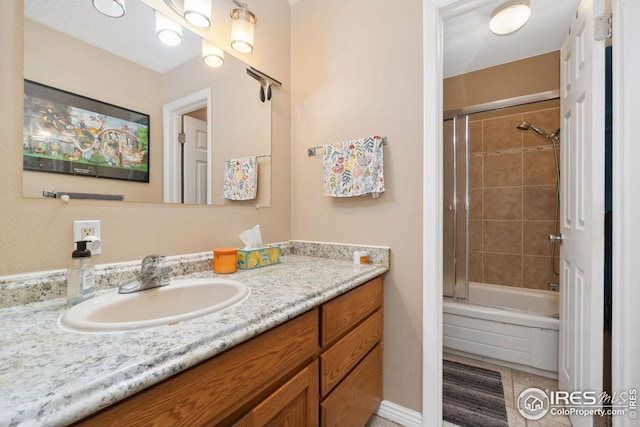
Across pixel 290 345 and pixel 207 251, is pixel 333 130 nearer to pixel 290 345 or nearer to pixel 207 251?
pixel 207 251

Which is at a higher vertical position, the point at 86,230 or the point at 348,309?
the point at 86,230

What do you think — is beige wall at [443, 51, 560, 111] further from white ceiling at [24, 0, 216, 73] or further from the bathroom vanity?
white ceiling at [24, 0, 216, 73]

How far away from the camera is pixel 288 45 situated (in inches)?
69.1

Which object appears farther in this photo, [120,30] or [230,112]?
[230,112]

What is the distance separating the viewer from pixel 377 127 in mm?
1438

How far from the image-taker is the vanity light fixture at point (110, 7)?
93 cm

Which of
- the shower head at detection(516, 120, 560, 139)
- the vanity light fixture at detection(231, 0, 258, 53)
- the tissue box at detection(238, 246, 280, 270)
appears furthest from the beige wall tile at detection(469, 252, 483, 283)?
the vanity light fixture at detection(231, 0, 258, 53)

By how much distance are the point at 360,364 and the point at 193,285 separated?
2.63ft

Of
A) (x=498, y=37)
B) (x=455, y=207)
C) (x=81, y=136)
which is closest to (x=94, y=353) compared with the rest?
(x=81, y=136)

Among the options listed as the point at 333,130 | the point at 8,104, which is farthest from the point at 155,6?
the point at 333,130

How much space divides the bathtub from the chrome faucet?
1929 millimetres

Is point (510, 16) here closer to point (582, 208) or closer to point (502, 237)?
point (582, 208)

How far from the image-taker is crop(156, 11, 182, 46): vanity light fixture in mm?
1094

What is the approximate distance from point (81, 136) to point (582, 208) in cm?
206
